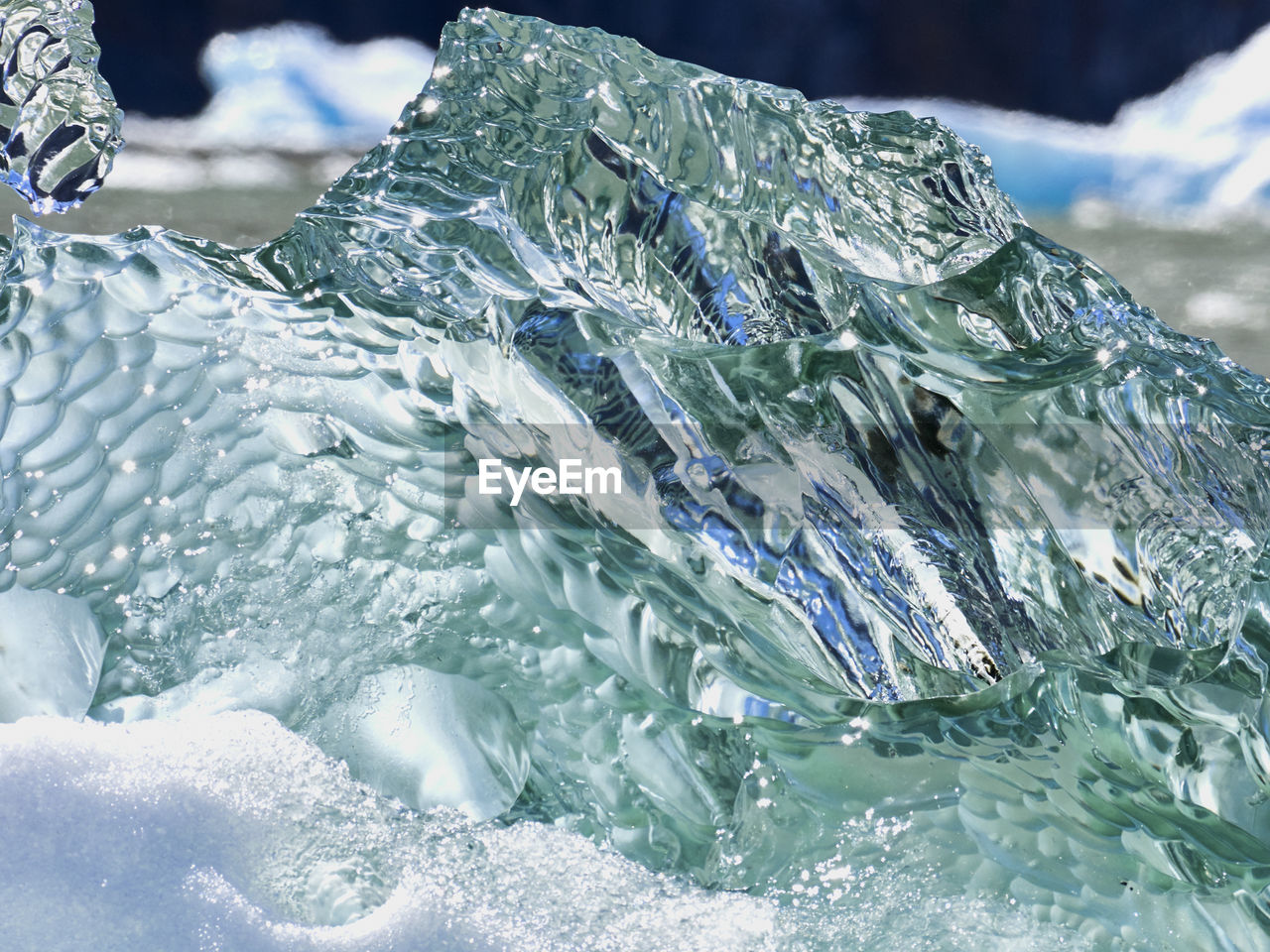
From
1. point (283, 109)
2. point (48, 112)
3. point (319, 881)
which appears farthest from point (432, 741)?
point (283, 109)

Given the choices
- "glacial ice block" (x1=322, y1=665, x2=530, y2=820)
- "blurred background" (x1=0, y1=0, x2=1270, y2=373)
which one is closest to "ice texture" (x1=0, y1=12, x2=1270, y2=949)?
"glacial ice block" (x1=322, y1=665, x2=530, y2=820)

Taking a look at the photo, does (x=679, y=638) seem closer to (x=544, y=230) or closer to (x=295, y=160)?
(x=544, y=230)

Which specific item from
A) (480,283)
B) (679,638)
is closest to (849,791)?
(679,638)

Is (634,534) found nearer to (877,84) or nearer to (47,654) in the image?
(47,654)

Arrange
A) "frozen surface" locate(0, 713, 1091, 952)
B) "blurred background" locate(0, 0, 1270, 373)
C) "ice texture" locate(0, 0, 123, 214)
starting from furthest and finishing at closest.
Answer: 1. "blurred background" locate(0, 0, 1270, 373)
2. "ice texture" locate(0, 0, 123, 214)
3. "frozen surface" locate(0, 713, 1091, 952)

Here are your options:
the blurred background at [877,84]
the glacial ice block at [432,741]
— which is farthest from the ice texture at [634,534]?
the blurred background at [877,84]

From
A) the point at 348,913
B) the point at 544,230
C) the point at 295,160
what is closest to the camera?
the point at 348,913

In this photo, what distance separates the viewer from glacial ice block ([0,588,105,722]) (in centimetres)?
27

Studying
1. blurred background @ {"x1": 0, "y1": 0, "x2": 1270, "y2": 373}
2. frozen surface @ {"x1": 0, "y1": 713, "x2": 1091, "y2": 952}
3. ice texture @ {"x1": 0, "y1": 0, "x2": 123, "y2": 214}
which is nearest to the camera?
frozen surface @ {"x1": 0, "y1": 713, "x2": 1091, "y2": 952}

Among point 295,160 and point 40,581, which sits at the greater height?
point 40,581

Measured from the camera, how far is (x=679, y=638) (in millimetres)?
252

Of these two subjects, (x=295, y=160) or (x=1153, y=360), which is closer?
(x=1153, y=360)

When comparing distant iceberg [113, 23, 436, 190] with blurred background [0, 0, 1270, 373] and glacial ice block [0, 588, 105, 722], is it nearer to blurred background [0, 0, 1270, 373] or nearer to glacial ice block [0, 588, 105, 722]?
blurred background [0, 0, 1270, 373]

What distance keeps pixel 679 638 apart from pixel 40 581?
15 centimetres
